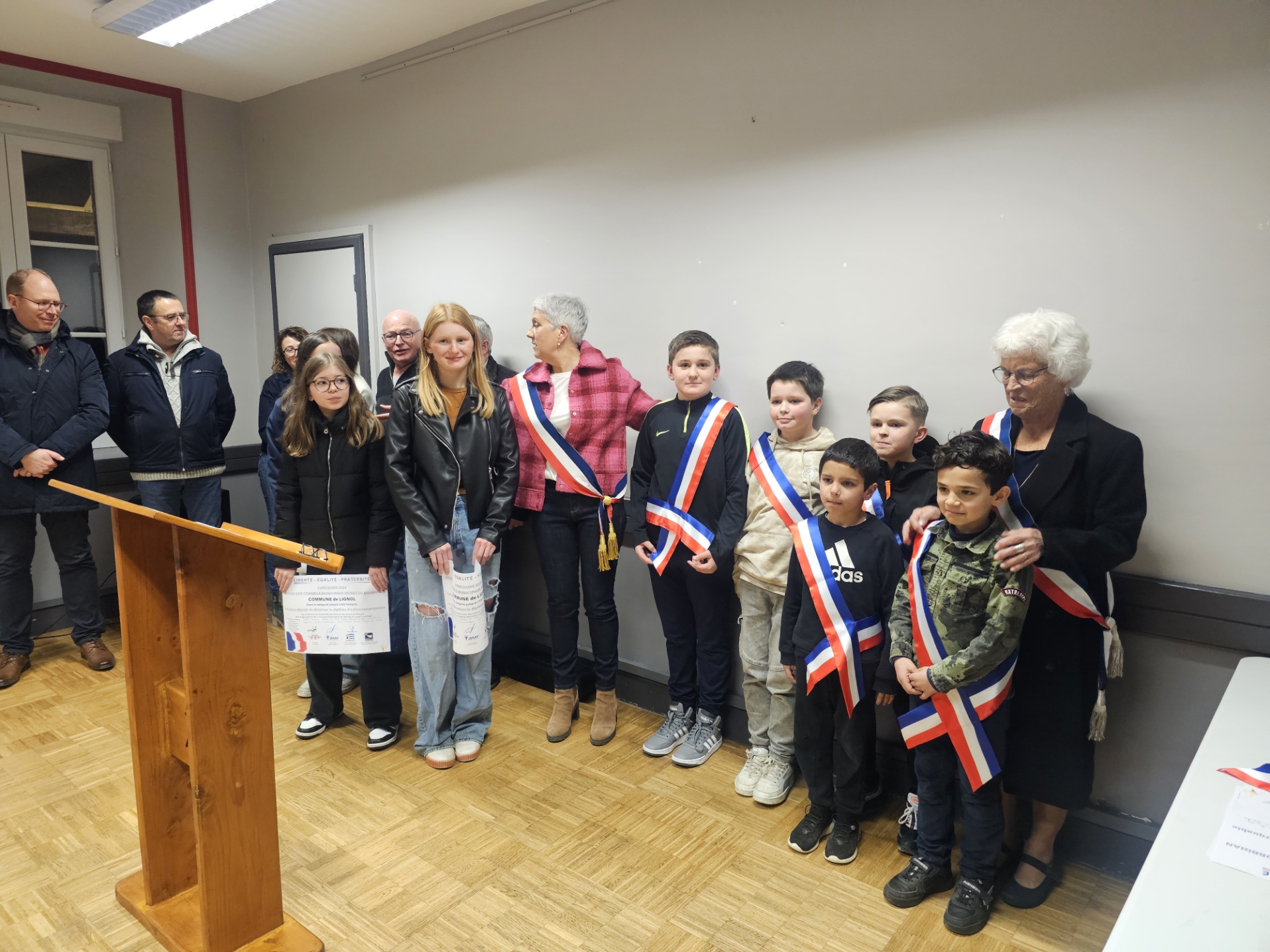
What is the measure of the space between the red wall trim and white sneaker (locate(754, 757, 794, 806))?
3.86 meters

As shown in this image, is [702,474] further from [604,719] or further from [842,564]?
[604,719]

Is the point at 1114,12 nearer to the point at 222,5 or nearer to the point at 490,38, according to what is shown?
the point at 490,38

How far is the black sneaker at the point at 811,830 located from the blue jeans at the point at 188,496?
2.85 m

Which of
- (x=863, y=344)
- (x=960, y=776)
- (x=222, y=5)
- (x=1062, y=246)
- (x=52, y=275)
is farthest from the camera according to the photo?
(x=52, y=275)

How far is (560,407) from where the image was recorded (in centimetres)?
294

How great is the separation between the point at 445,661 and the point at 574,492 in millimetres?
725

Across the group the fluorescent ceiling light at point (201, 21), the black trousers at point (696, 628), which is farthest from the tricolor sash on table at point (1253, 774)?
the fluorescent ceiling light at point (201, 21)

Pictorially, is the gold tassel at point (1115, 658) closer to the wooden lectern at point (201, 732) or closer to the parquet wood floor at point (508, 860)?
the parquet wood floor at point (508, 860)

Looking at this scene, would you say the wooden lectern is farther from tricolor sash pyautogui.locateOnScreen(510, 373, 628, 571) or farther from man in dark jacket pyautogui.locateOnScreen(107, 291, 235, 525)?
man in dark jacket pyautogui.locateOnScreen(107, 291, 235, 525)

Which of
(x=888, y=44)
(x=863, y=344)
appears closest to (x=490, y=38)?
(x=888, y=44)

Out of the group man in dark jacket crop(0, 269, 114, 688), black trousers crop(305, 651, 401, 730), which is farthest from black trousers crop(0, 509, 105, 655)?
black trousers crop(305, 651, 401, 730)

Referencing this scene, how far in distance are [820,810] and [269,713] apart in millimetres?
1500

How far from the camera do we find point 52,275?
167 inches

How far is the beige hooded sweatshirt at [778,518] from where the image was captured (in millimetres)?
2516
